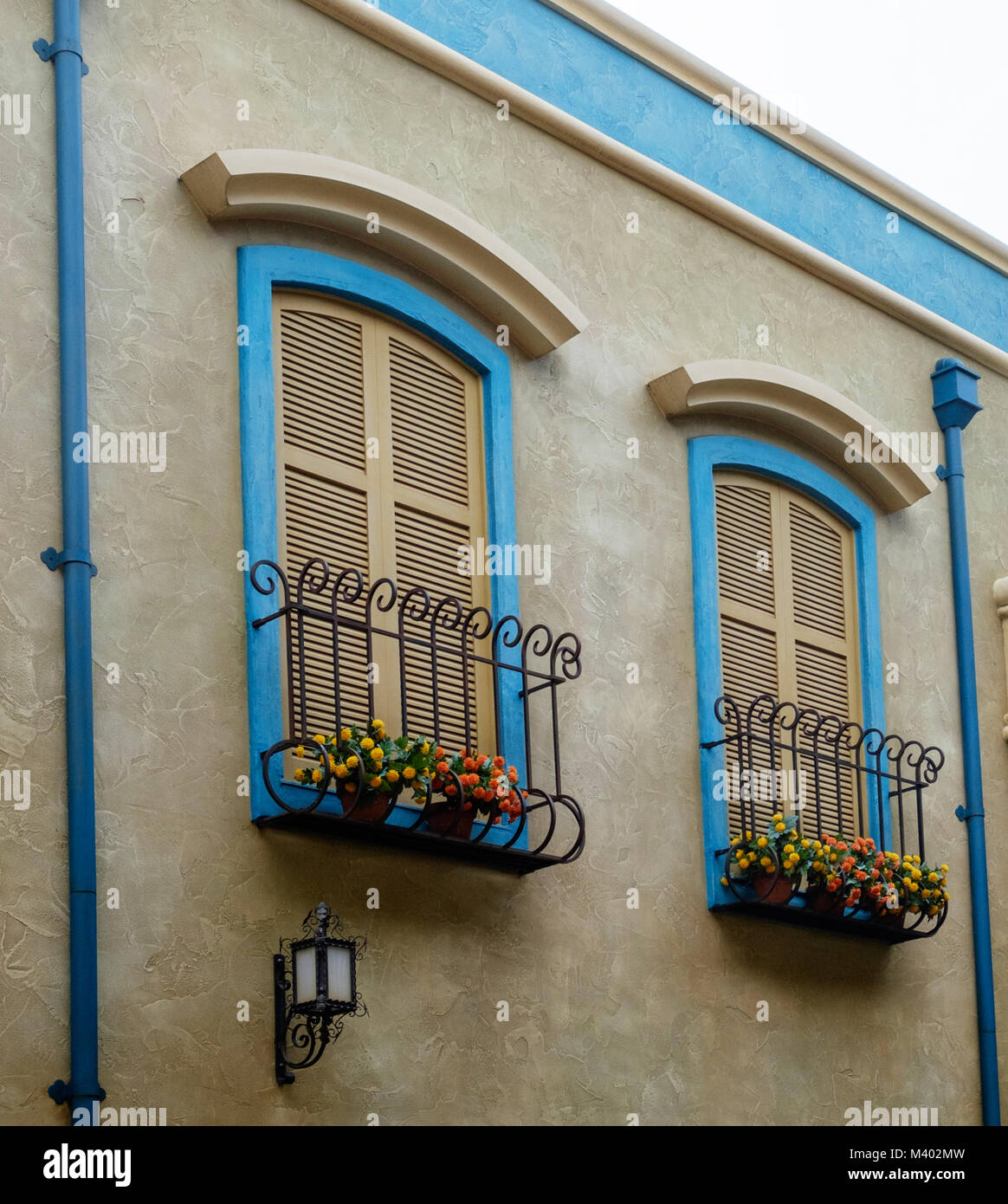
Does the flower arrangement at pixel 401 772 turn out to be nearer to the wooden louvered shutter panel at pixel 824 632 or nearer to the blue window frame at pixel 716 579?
the blue window frame at pixel 716 579

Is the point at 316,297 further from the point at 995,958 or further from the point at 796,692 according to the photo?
the point at 995,958

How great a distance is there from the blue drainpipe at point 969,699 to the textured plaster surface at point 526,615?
78 millimetres

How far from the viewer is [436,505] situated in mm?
8305

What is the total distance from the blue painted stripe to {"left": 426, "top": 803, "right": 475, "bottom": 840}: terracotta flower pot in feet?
11.7

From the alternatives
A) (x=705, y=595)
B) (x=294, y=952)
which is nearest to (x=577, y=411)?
(x=705, y=595)

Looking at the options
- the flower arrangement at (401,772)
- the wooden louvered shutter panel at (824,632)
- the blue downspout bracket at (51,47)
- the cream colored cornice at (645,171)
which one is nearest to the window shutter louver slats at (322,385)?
the flower arrangement at (401,772)

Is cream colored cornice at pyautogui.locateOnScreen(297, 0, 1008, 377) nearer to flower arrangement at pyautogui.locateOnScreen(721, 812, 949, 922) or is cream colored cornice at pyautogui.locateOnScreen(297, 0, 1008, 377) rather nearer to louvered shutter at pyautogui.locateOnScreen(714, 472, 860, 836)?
louvered shutter at pyautogui.locateOnScreen(714, 472, 860, 836)

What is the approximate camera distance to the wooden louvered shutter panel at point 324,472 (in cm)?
765

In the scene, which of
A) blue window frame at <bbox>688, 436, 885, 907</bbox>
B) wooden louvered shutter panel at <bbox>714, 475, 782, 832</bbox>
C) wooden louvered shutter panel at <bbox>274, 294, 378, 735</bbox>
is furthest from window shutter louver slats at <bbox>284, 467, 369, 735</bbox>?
wooden louvered shutter panel at <bbox>714, 475, 782, 832</bbox>

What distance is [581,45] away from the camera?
9664 millimetres

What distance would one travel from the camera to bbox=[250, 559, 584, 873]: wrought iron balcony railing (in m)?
7.33

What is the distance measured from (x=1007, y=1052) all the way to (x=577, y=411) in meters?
3.90

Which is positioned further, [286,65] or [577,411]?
[577,411]

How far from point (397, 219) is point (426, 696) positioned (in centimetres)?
196
